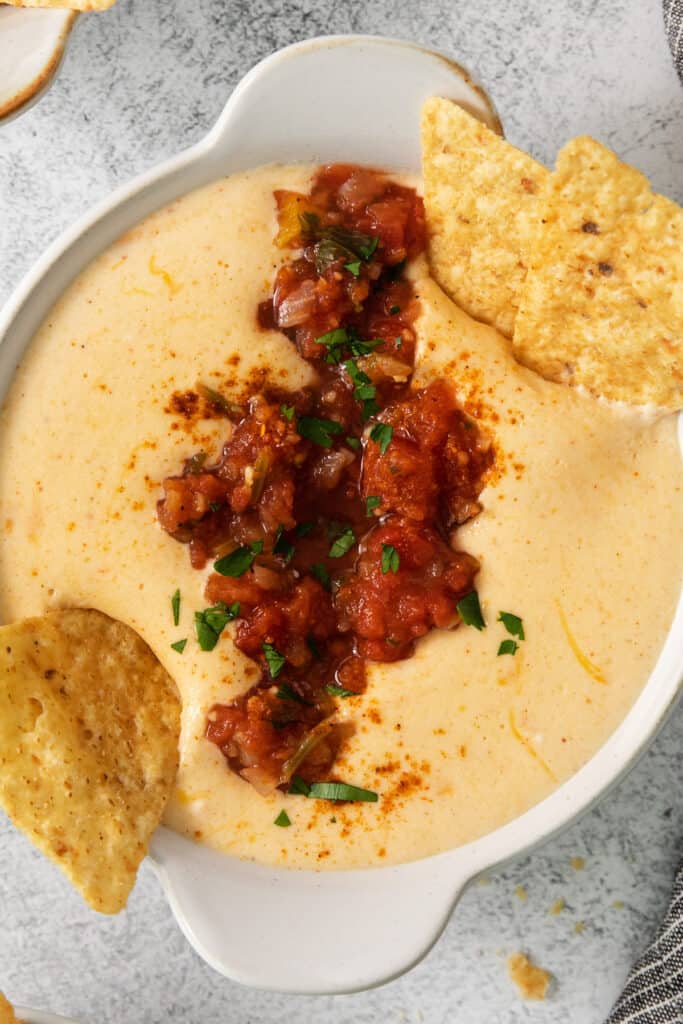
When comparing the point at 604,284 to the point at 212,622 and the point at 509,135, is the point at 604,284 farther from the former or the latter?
the point at 212,622

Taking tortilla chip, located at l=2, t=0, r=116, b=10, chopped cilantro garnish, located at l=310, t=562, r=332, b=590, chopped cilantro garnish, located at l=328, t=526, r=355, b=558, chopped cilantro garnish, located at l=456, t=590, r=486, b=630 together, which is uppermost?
tortilla chip, located at l=2, t=0, r=116, b=10

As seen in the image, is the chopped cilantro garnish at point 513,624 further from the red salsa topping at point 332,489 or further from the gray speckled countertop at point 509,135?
the gray speckled countertop at point 509,135

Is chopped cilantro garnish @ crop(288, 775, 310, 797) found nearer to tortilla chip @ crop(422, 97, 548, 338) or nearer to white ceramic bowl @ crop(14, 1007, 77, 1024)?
white ceramic bowl @ crop(14, 1007, 77, 1024)

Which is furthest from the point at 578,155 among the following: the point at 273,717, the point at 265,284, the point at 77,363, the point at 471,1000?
the point at 471,1000

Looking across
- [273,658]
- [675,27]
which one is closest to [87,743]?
[273,658]

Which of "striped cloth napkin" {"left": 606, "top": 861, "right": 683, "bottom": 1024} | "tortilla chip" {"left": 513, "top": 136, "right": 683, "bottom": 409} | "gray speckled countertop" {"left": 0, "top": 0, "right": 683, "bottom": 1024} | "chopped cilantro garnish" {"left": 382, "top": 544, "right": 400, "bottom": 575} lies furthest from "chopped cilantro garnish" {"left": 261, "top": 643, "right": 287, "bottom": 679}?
"striped cloth napkin" {"left": 606, "top": 861, "right": 683, "bottom": 1024}

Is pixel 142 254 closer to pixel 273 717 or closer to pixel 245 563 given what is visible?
pixel 245 563
